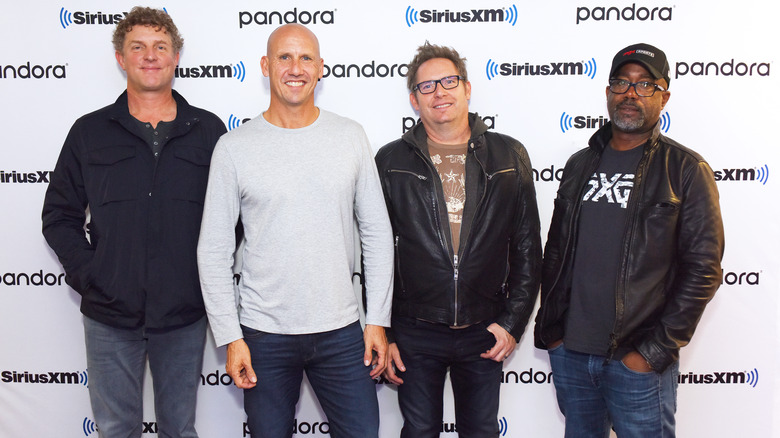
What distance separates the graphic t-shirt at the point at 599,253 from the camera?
6.51 feet

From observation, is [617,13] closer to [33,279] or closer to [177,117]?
[177,117]

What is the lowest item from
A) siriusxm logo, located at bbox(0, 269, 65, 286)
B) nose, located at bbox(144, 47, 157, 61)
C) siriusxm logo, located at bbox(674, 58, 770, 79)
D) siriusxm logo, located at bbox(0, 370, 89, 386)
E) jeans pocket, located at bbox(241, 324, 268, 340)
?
siriusxm logo, located at bbox(0, 370, 89, 386)

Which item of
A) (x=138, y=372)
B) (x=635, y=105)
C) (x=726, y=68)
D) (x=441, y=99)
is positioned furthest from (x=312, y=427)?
(x=726, y=68)

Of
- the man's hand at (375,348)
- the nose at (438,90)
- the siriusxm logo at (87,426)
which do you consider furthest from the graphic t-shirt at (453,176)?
the siriusxm logo at (87,426)

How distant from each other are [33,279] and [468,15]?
8.91 feet

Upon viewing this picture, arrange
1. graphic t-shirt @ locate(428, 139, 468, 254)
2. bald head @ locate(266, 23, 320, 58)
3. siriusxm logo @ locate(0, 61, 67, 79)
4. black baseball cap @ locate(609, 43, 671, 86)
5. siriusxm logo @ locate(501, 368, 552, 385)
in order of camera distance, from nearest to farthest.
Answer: black baseball cap @ locate(609, 43, 671, 86) < bald head @ locate(266, 23, 320, 58) < graphic t-shirt @ locate(428, 139, 468, 254) < siriusxm logo @ locate(0, 61, 67, 79) < siriusxm logo @ locate(501, 368, 552, 385)

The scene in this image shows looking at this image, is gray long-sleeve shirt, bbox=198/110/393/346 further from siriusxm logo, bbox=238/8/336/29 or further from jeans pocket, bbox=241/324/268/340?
siriusxm logo, bbox=238/8/336/29

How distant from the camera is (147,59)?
88.4 inches

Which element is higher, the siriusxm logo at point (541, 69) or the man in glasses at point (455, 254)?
the siriusxm logo at point (541, 69)

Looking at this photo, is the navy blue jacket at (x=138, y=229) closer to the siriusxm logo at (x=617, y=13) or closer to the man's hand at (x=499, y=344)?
the man's hand at (x=499, y=344)

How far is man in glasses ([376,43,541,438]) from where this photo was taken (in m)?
2.14

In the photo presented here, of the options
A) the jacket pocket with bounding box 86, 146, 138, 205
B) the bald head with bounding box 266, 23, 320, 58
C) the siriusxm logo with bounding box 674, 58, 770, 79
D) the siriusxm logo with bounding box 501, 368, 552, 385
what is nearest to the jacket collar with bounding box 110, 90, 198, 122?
the jacket pocket with bounding box 86, 146, 138, 205

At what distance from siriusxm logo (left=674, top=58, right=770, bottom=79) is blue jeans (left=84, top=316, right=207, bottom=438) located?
2.67 m

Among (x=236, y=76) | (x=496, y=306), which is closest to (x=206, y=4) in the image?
(x=236, y=76)
